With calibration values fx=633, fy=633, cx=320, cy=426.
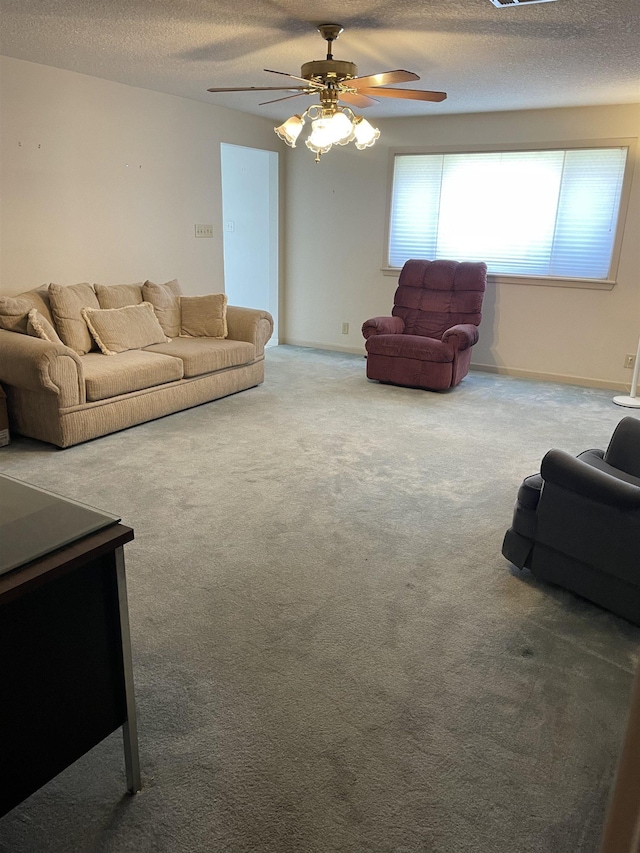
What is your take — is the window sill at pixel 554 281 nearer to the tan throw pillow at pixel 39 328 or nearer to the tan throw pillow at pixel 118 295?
the tan throw pillow at pixel 118 295

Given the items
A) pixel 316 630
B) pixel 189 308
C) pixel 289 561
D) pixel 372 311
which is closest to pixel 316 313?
pixel 372 311

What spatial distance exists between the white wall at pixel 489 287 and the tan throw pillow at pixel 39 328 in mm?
3597

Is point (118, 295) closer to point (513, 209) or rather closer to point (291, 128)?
point (291, 128)

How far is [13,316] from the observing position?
164 inches

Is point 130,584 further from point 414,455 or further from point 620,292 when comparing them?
point 620,292

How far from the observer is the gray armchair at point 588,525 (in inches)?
87.9

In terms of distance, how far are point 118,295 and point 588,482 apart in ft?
12.8

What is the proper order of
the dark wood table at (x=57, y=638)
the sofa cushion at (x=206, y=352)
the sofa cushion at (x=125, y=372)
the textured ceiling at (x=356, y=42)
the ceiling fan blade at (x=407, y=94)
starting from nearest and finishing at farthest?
the dark wood table at (x=57, y=638) < the textured ceiling at (x=356, y=42) < the ceiling fan blade at (x=407, y=94) < the sofa cushion at (x=125, y=372) < the sofa cushion at (x=206, y=352)

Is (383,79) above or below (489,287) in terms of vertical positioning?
above

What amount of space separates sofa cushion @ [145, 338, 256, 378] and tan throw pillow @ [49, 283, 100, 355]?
1.58ft

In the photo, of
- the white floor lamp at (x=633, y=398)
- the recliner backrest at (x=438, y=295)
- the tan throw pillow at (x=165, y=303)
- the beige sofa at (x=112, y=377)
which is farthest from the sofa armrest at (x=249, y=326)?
the white floor lamp at (x=633, y=398)

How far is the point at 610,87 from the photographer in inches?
183

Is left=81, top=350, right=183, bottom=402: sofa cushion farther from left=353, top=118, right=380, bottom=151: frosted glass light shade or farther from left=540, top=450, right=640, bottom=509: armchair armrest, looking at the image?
left=540, top=450, right=640, bottom=509: armchair armrest

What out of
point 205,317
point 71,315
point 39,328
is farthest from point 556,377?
point 39,328
